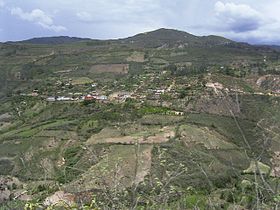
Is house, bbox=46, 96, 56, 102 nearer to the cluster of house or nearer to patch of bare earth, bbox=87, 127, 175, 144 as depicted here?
the cluster of house

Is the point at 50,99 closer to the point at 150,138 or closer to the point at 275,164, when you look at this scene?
the point at 150,138

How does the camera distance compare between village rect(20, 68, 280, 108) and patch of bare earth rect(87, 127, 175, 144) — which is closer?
patch of bare earth rect(87, 127, 175, 144)

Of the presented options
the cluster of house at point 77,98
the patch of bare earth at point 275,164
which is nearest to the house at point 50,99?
the cluster of house at point 77,98

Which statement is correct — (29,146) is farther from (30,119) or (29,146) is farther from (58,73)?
(58,73)

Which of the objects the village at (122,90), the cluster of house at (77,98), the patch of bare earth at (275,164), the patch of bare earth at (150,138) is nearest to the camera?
the patch of bare earth at (275,164)

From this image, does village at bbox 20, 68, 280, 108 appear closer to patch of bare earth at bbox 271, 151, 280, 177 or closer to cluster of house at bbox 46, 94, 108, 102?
cluster of house at bbox 46, 94, 108, 102

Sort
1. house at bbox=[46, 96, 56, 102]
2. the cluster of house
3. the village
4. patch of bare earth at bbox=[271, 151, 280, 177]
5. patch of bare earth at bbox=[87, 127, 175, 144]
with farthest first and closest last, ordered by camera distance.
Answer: house at bbox=[46, 96, 56, 102] < the cluster of house < the village < patch of bare earth at bbox=[87, 127, 175, 144] < patch of bare earth at bbox=[271, 151, 280, 177]

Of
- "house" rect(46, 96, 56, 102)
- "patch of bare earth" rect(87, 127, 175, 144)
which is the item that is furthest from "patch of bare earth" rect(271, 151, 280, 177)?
"house" rect(46, 96, 56, 102)

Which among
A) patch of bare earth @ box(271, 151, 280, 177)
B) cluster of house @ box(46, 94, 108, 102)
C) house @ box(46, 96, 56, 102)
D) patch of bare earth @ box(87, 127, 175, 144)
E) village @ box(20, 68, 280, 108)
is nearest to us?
patch of bare earth @ box(271, 151, 280, 177)

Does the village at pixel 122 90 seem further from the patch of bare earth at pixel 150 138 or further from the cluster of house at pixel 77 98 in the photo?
the patch of bare earth at pixel 150 138

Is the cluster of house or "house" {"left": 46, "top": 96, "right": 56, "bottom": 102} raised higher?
the cluster of house

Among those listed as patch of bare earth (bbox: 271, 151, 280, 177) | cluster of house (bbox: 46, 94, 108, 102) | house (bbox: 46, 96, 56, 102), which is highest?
patch of bare earth (bbox: 271, 151, 280, 177)

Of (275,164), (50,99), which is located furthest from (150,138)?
(275,164)
